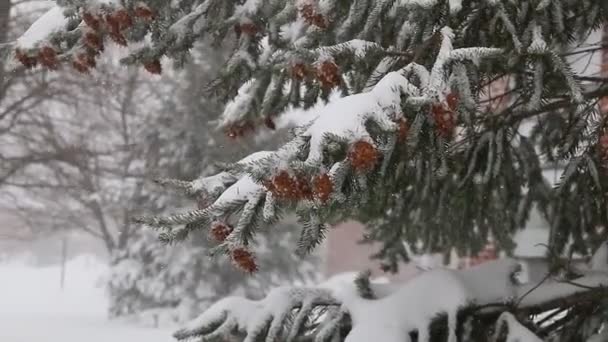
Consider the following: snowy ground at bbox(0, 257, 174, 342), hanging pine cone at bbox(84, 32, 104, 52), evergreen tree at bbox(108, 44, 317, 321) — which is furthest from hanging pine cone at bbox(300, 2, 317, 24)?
evergreen tree at bbox(108, 44, 317, 321)

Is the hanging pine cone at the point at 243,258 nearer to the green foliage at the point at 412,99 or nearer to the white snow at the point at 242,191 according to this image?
the green foliage at the point at 412,99

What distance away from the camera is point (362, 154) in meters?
1.72

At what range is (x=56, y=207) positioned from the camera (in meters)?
10.8

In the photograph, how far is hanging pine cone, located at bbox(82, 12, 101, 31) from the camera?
2.85m

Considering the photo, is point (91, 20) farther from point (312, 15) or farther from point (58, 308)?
point (58, 308)

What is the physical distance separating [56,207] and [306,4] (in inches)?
345

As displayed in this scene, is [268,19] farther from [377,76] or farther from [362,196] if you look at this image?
[362,196]

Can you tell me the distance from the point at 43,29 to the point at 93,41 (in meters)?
0.29

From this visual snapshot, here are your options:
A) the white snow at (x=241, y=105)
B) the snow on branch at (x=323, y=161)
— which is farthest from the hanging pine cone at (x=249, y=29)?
the snow on branch at (x=323, y=161)

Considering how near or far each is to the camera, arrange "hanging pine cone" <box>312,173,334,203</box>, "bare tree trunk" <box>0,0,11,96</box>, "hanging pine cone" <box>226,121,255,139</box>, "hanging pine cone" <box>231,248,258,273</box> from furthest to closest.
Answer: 1. "bare tree trunk" <box>0,0,11,96</box>
2. "hanging pine cone" <box>226,121,255,139</box>
3. "hanging pine cone" <box>231,248,258,273</box>
4. "hanging pine cone" <box>312,173,334,203</box>

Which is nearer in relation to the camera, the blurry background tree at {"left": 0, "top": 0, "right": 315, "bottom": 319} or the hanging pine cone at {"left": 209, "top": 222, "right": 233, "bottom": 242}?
the hanging pine cone at {"left": 209, "top": 222, "right": 233, "bottom": 242}

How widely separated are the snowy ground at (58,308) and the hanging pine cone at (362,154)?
878 cm

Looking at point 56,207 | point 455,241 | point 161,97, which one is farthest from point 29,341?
point 455,241

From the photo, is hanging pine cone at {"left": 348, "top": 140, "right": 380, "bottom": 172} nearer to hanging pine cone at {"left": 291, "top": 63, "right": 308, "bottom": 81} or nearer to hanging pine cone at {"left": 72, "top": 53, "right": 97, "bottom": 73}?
hanging pine cone at {"left": 291, "top": 63, "right": 308, "bottom": 81}
